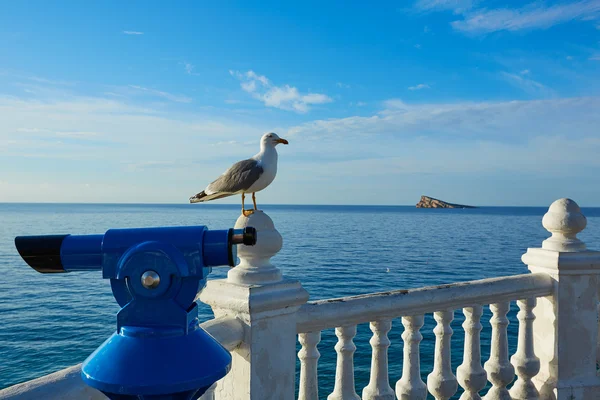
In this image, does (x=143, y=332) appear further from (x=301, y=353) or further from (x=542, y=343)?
(x=542, y=343)

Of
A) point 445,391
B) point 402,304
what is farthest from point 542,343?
point 402,304

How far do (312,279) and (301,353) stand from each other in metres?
25.9

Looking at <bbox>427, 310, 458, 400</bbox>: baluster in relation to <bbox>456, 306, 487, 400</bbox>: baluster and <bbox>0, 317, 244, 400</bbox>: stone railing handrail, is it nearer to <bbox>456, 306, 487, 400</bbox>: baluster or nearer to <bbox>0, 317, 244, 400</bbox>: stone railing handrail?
<bbox>456, 306, 487, 400</bbox>: baluster

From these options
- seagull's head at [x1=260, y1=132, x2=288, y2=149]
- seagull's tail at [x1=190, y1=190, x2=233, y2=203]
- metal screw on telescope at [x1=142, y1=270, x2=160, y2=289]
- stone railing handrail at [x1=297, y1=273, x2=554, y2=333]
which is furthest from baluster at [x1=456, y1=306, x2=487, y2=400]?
metal screw on telescope at [x1=142, y1=270, x2=160, y2=289]

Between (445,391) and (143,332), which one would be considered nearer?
(143,332)

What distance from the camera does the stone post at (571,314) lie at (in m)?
4.12

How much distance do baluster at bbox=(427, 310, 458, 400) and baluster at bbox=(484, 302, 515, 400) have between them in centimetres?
47

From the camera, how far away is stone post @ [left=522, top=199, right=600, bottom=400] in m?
4.12

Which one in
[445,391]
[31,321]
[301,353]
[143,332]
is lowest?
[31,321]

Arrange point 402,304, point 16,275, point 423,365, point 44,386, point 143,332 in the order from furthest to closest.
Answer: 1. point 16,275
2. point 423,365
3. point 402,304
4. point 44,386
5. point 143,332

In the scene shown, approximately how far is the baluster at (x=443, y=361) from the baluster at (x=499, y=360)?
0.47 m

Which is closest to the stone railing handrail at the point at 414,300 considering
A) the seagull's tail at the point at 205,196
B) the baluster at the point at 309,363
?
the baluster at the point at 309,363

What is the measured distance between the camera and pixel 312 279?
28.9 meters

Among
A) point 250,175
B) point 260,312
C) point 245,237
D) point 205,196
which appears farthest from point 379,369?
point 245,237
